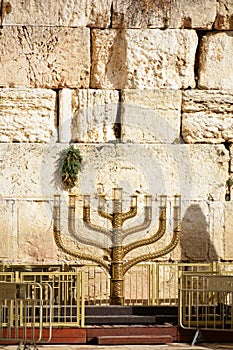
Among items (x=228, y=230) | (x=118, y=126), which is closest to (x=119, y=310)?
(x=228, y=230)

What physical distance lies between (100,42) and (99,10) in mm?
509

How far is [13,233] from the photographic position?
16.0 metres

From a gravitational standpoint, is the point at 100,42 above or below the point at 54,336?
above

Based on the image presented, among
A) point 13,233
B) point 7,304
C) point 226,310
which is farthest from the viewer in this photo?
point 13,233

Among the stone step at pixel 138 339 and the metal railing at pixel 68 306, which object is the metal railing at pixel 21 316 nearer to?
the metal railing at pixel 68 306

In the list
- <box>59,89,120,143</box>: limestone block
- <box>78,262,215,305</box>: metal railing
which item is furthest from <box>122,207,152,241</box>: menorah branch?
<box>59,89,120,143</box>: limestone block

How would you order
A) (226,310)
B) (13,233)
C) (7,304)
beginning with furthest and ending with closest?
(13,233) < (226,310) < (7,304)

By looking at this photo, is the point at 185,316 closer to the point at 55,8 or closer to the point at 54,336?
the point at 54,336

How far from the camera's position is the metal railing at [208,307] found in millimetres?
12117

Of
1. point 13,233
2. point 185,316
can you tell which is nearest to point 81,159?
point 13,233

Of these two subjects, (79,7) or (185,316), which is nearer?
(185,316)

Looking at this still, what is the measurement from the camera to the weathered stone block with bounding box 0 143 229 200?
16.2 m

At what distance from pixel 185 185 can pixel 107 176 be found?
4.13 ft

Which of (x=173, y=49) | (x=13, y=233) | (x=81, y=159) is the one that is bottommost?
(x=13, y=233)
